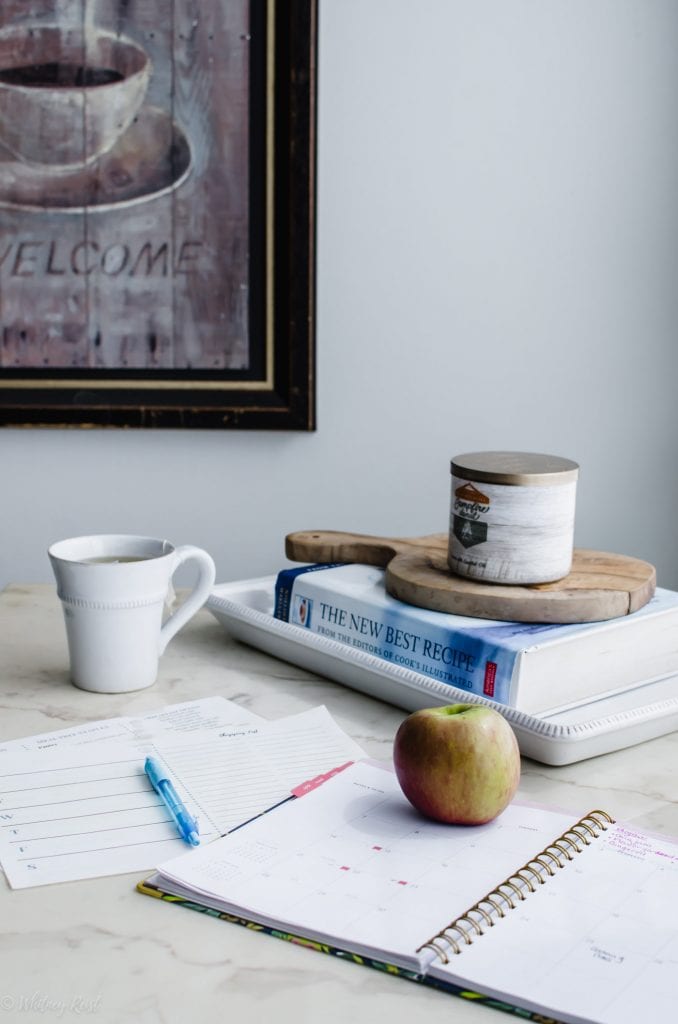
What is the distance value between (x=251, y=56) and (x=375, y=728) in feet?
4.27

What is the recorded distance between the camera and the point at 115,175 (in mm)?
1897

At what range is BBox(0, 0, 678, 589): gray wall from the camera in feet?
6.23

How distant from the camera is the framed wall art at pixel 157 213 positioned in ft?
6.11

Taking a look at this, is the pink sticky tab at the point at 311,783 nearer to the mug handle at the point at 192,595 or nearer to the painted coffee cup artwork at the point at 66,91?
the mug handle at the point at 192,595

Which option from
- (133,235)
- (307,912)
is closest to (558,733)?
(307,912)

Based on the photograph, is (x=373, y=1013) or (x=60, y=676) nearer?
(x=373, y=1013)

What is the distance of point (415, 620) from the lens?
1062 millimetres

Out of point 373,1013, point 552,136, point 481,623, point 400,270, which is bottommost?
point 373,1013

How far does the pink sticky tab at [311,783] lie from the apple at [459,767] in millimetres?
→ 82

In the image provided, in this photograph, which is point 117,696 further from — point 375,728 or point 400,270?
point 400,270

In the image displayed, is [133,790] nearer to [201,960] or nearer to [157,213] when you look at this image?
[201,960]

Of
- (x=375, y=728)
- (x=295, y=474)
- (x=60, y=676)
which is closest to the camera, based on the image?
(x=375, y=728)

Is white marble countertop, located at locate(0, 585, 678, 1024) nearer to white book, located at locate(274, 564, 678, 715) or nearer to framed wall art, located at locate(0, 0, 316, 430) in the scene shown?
white book, located at locate(274, 564, 678, 715)

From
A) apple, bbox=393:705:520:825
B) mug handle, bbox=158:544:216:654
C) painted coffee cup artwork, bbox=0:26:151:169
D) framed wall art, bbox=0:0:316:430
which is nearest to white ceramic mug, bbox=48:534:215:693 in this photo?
mug handle, bbox=158:544:216:654
